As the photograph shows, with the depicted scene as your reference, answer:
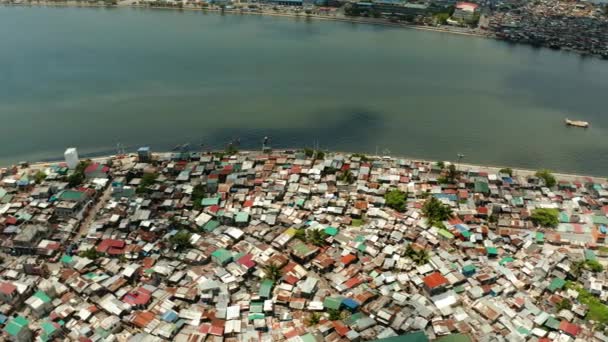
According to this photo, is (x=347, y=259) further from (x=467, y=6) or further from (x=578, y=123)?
(x=467, y=6)

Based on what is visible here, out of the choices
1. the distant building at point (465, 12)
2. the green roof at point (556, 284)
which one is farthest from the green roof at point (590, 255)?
the distant building at point (465, 12)

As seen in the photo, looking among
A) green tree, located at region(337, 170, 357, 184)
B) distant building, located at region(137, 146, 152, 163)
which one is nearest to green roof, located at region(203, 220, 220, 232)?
green tree, located at region(337, 170, 357, 184)

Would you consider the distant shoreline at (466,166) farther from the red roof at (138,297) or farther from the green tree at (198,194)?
the red roof at (138,297)

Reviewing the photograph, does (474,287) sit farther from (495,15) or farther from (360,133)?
(495,15)

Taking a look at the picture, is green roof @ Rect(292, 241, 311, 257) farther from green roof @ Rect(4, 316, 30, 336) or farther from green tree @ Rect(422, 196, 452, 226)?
green roof @ Rect(4, 316, 30, 336)

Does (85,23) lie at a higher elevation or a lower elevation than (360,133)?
higher

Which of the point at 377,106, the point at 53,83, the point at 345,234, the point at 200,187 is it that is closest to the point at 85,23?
the point at 53,83
